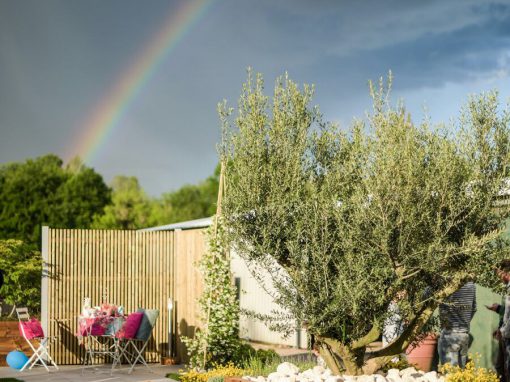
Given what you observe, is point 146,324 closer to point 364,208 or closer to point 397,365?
point 397,365

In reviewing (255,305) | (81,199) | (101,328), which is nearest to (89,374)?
(101,328)

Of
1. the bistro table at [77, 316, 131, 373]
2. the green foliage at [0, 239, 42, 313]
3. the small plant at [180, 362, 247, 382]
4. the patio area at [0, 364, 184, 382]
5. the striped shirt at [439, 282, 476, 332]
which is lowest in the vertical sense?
the patio area at [0, 364, 184, 382]

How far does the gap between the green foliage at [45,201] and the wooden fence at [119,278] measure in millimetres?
31784

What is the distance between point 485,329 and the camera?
10859 mm

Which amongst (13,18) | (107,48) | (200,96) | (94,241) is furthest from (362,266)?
(13,18)

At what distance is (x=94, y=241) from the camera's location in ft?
43.1

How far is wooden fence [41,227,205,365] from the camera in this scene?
12828mm

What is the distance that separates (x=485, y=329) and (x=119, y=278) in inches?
232

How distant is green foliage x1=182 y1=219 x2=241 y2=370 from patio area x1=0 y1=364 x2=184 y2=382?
2.17 feet

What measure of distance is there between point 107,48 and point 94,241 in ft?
95.9

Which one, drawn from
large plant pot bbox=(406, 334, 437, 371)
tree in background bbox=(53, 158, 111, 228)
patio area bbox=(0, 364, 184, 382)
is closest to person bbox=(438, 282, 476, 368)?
large plant pot bbox=(406, 334, 437, 371)

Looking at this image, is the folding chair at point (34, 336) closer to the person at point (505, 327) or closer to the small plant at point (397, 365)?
the small plant at point (397, 365)

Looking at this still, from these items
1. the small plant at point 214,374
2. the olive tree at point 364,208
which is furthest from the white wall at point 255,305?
the olive tree at point 364,208

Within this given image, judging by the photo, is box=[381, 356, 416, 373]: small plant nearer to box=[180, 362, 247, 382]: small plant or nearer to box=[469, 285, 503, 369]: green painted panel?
box=[180, 362, 247, 382]: small plant
